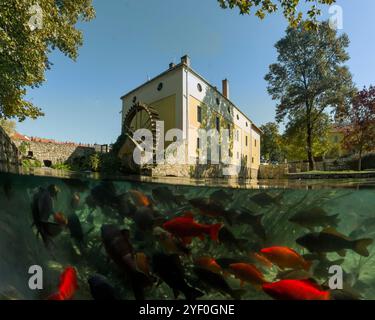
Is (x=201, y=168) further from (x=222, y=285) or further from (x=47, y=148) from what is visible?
(x=222, y=285)

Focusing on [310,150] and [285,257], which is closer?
[285,257]

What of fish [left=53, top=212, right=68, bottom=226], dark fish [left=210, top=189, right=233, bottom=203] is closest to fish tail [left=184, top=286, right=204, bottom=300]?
dark fish [left=210, top=189, right=233, bottom=203]

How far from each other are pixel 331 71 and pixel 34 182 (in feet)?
107

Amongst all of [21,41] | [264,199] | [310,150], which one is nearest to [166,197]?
[264,199]

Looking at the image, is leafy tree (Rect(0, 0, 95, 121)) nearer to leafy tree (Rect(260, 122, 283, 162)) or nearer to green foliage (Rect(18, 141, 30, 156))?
green foliage (Rect(18, 141, 30, 156))

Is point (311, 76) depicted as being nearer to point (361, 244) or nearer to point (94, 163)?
point (94, 163)

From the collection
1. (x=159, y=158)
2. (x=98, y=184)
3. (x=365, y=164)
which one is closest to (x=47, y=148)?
(x=159, y=158)

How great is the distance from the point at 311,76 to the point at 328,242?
3060 cm

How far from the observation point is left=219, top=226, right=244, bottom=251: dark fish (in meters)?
5.33

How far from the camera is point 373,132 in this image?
80.3 feet

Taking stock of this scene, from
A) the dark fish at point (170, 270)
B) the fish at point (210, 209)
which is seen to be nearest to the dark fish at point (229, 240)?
the fish at point (210, 209)

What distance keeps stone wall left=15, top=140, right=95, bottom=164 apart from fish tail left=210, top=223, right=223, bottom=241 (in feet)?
71.3

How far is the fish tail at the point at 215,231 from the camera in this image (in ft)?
16.1

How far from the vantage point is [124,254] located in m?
4.66
